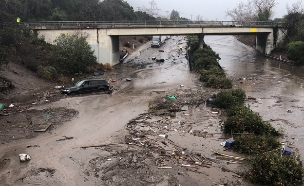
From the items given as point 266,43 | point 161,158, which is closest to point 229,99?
point 161,158

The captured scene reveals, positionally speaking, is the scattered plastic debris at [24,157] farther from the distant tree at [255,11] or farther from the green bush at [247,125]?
the distant tree at [255,11]

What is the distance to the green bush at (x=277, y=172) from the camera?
11.3 m

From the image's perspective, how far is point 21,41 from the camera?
35.9 metres

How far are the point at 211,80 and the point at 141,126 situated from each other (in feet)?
46.3

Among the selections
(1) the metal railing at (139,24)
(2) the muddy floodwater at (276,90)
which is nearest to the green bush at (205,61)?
(2) the muddy floodwater at (276,90)

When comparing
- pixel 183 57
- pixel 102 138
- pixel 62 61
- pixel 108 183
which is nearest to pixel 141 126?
pixel 102 138

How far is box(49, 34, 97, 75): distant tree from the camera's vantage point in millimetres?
33219

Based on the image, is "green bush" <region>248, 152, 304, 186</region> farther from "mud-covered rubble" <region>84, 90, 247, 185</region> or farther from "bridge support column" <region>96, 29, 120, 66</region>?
"bridge support column" <region>96, 29, 120, 66</region>

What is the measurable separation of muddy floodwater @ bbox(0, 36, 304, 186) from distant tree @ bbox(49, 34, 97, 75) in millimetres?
6226

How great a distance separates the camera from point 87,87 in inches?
1021

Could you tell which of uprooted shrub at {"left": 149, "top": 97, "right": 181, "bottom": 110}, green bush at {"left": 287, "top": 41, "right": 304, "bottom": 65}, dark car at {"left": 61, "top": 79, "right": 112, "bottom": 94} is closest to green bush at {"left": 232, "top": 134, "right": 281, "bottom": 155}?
uprooted shrub at {"left": 149, "top": 97, "right": 181, "bottom": 110}

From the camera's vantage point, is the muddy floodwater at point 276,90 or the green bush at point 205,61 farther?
the green bush at point 205,61

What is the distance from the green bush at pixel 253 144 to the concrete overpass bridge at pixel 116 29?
29998mm

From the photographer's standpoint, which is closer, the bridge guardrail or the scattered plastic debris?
the scattered plastic debris
